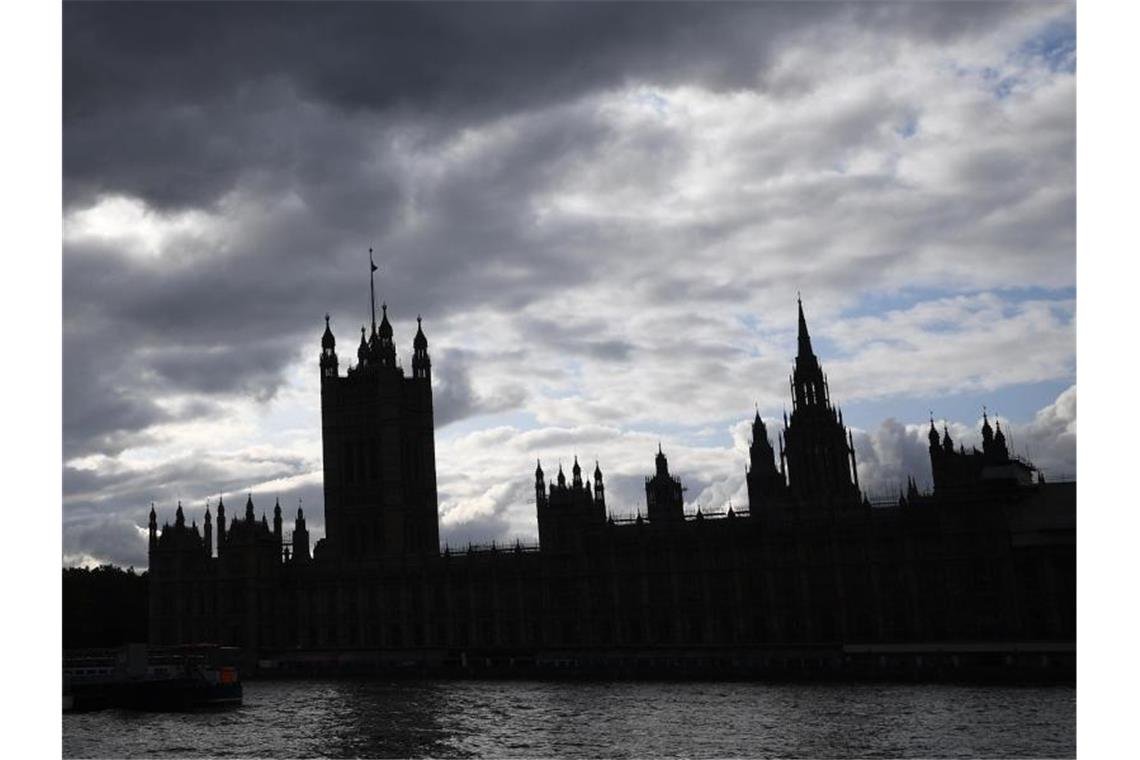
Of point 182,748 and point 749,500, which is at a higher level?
point 749,500

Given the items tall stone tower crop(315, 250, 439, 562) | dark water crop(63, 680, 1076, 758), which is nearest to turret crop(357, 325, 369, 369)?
tall stone tower crop(315, 250, 439, 562)

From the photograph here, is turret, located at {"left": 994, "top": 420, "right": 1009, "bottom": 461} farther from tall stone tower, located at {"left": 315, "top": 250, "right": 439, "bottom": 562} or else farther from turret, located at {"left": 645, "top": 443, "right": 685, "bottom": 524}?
tall stone tower, located at {"left": 315, "top": 250, "right": 439, "bottom": 562}

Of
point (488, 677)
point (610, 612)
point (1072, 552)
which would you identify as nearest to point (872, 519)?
point (1072, 552)

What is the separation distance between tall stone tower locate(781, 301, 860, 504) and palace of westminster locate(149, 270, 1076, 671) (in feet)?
0.79

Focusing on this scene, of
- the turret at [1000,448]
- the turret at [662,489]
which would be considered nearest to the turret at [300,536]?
the turret at [662,489]

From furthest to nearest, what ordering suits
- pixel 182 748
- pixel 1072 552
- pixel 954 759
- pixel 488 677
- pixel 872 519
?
pixel 488 677 → pixel 872 519 → pixel 1072 552 → pixel 182 748 → pixel 954 759

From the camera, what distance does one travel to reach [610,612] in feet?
383

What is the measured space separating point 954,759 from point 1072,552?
48714 mm

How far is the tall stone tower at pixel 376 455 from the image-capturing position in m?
154

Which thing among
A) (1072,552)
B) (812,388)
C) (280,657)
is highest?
(812,388)

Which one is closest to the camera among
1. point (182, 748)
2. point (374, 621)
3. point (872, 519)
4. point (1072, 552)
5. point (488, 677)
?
point (182, 748)

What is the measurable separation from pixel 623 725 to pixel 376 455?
93101 mm
